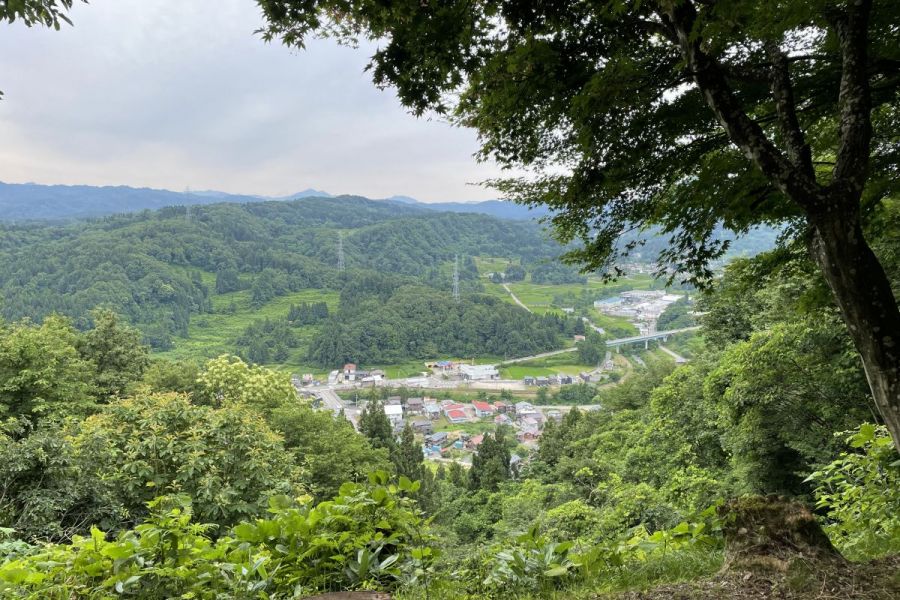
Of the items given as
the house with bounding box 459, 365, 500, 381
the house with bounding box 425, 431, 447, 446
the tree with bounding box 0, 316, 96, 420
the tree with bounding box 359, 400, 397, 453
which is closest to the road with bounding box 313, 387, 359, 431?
the house with bounding box 425, 431, 447, 446

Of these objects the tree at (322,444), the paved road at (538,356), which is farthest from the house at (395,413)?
the tree at (322,444)

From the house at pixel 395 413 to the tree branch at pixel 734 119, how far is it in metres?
59.2

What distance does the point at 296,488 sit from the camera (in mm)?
8359

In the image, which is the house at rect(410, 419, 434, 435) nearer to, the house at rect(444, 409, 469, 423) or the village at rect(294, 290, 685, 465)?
the village at rect(294, 290, 685, 465)

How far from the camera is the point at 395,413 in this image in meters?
64.2

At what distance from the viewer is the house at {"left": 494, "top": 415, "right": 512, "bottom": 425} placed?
6044 centimetres

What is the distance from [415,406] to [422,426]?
333 inches

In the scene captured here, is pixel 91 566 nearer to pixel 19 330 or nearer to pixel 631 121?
pixel 631 121

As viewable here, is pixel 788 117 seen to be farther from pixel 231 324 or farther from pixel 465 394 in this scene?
pixel 231 324

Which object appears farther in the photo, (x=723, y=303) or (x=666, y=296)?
(x=666, y=296)

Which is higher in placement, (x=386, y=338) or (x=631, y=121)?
(x=631, y=121)

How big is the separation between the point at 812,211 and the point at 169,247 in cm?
14075

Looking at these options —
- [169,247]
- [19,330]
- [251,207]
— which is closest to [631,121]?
[19,330]

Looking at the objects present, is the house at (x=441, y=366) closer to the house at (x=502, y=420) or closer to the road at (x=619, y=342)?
the road at (x=619, y=342)
